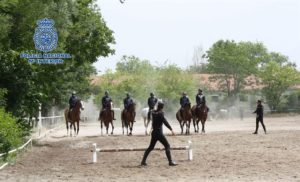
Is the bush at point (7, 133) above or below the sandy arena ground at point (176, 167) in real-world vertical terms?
above

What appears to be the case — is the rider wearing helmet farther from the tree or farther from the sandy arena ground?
the tree

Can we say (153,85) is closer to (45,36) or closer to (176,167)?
(45,36)

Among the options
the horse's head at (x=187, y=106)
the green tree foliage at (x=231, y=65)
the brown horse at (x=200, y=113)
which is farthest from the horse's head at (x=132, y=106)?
the green tree foliage at (x=231, y=65)

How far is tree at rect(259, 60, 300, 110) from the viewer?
85.4 metres

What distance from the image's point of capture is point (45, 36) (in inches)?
972

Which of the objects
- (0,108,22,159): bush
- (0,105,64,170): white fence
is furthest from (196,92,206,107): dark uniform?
(0,108,22,159): bush

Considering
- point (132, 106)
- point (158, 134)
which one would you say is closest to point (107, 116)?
point (132, 106)

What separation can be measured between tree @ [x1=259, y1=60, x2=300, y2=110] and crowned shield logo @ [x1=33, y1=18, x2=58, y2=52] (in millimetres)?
62735

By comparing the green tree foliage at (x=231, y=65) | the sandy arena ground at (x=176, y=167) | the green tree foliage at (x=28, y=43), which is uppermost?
the green tree foliage at (x=231, y=65)

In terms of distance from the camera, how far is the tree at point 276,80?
85.4 meters

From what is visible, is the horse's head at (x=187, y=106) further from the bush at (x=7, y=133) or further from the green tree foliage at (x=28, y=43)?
the bush at (x=7, y=133)

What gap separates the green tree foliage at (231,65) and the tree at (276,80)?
20.0 feet

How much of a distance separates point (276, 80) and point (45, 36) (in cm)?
6669

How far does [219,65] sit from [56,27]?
7387 cm
